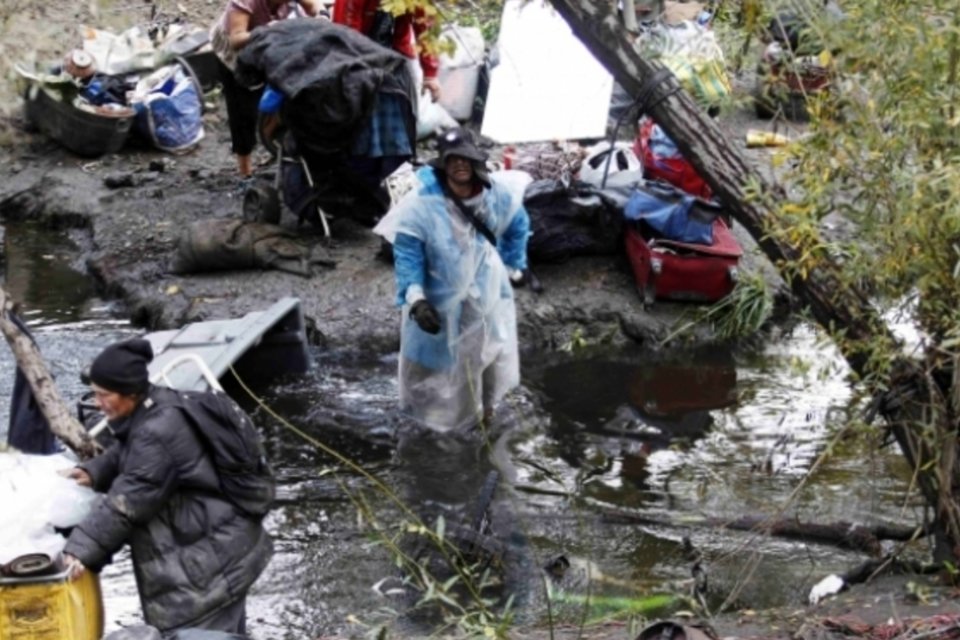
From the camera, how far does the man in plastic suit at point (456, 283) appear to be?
27.0 ft

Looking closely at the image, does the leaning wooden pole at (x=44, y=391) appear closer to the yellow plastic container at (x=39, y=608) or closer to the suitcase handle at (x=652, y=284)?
the yellow plastic container at (x=39, y=608)

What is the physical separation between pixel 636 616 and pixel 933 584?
1203 millimetres

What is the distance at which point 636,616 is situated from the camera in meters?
6.75

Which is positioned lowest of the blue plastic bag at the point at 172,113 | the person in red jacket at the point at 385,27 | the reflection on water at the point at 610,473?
the reflection on water at the point at 610,473

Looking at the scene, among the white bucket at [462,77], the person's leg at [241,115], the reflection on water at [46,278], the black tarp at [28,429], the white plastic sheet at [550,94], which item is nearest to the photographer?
the black tarp at [28,429]

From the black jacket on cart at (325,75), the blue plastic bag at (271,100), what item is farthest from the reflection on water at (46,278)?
the black jacket on cart at (325,75)

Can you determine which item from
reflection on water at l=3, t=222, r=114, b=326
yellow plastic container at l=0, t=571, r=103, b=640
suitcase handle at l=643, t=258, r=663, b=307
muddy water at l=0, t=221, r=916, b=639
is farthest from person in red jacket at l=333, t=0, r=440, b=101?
yellow plastic container at l=0, t=571, r=103, b=640

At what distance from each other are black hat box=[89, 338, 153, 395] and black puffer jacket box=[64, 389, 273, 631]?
0.11m

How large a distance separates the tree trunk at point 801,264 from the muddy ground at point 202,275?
249 centimetres

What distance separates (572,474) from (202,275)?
327 centimetres

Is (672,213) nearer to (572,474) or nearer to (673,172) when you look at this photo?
(673,172)

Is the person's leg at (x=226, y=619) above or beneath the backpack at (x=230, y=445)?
beneath

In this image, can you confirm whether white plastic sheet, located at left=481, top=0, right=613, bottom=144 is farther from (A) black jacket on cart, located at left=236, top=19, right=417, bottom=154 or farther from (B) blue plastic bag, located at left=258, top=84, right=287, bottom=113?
(B) blue plastic bag, located at left=258, top=84, right=287, bottom=113

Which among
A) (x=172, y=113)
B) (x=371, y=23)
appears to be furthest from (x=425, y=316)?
(x=172, y=113)
